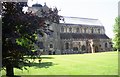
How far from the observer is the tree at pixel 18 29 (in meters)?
9.81

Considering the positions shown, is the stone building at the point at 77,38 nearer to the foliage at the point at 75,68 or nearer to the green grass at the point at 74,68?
the green grass at the point at 74,68

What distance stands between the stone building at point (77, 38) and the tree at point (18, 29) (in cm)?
6431

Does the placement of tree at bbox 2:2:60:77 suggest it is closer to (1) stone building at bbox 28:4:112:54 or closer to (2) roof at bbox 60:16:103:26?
(1) stone building at bbox 28:4:112:54

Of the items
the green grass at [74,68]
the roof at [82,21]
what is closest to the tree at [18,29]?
the green grass at [74,68]

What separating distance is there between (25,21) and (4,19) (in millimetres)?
754

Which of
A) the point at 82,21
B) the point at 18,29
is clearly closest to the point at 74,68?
the point at 18,29

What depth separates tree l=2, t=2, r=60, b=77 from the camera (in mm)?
9812

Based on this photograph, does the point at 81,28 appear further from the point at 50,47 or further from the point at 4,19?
the point at 4,19

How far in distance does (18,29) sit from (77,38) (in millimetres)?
75270

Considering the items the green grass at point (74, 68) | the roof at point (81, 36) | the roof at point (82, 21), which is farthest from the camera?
the roof at point (82, 21)

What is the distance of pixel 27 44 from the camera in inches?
408

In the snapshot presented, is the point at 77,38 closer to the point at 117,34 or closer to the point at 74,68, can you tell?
the point at 117,34

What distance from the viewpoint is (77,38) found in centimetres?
8494

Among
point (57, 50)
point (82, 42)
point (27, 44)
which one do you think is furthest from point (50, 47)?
point (27, 44)
